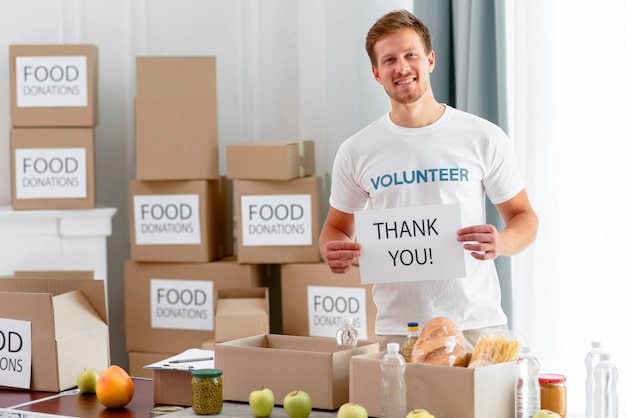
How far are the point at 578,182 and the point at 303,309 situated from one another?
43.2 inches

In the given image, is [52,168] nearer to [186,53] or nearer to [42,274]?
[42,274]

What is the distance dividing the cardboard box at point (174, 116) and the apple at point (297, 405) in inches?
70.6

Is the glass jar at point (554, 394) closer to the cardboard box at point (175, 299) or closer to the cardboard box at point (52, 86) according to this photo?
the cardboard box at point (175, 299)

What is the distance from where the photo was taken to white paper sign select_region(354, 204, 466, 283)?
192 cm

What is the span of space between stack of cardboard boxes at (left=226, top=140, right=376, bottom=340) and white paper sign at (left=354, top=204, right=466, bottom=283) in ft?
4.18

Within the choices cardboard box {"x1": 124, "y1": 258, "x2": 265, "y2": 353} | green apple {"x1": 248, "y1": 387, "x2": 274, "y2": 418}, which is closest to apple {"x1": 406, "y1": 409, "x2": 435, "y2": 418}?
green apple {"x1": 248, "y1": 387, "x2": 274, "y2": 418}

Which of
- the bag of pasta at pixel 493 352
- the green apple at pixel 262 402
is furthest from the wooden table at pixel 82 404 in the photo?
the bag of pasta at pixel 493 352

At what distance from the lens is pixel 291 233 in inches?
132

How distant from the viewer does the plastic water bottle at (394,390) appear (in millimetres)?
1640

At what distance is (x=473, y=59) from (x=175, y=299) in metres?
1.45

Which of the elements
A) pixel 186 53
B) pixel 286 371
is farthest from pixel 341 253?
pixel 186 53

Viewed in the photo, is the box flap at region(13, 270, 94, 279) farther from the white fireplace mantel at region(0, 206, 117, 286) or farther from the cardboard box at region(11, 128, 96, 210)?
the cardboard box at region(11, 128, 96, 210)

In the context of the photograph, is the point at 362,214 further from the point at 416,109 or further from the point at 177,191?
the point at 177,191

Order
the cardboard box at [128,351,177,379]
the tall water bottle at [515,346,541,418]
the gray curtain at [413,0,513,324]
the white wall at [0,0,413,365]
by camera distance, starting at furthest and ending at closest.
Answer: the white wall at [0,0,413,365], the cardboard box at [128,351,177,379], the gray curtain at [413,0,513,324], the tall water bottle at [515,346,541,418]
